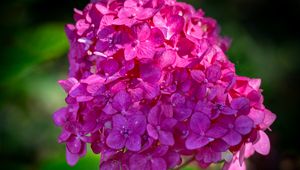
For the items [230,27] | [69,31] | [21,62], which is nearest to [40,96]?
[21,62]

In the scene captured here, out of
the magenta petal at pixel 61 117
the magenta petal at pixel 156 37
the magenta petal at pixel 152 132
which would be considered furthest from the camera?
the magenta petal at pixel 61 117

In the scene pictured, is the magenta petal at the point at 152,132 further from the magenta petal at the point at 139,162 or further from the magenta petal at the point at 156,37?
the magenta petal at the point at 156,37

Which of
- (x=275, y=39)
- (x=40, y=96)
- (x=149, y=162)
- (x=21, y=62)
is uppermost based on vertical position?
(x=149, y=162)

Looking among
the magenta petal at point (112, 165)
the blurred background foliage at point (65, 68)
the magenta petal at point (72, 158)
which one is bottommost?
the blurred background foliage at point (65, 68)

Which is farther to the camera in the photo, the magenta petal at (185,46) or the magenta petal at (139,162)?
the magenta petal at (185,46)

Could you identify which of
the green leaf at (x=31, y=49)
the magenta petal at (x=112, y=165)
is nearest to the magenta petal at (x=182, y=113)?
the magenta petal at (x=112, y=165)

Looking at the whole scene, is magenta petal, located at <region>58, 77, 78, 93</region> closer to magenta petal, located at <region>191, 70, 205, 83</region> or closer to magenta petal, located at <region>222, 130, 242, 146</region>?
magenta petal, located at <region>191, 70, 205, 83</region>

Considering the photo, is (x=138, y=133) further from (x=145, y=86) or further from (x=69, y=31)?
(x=69, y=31)

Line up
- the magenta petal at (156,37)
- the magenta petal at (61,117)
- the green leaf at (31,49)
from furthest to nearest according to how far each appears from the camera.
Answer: the green leaf at (31,49), the magenta petal at (61,117), the magenta petal at (156,37)
